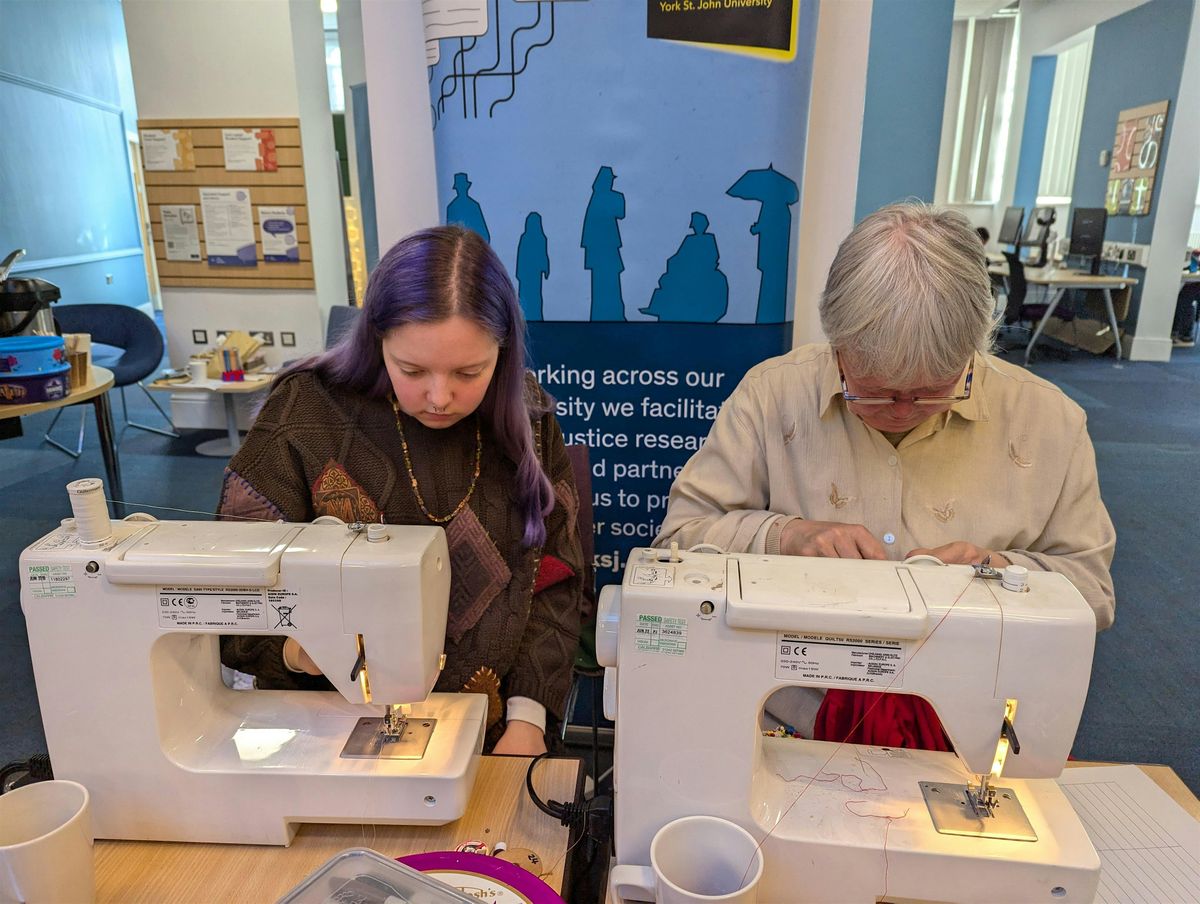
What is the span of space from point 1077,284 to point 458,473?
723 cm

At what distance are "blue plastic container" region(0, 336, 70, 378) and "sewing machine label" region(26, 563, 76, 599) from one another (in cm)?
232

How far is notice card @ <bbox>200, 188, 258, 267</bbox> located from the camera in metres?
4.69

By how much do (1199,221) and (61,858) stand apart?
10.3 metres

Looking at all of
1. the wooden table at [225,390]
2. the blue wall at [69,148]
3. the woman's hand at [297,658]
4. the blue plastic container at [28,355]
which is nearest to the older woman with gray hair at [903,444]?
the woman's hand at [297,658]

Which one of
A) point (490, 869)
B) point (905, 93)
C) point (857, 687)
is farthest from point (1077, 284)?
point (490, 869)

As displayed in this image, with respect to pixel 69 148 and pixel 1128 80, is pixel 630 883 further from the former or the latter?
pixel 69 148

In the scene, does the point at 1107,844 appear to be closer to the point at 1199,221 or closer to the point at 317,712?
the point at 317,712

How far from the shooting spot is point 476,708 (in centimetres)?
104

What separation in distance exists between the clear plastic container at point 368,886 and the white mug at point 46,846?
22 centimetres

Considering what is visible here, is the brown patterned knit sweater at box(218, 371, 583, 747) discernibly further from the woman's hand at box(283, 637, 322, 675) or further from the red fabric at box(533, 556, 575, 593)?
the woman's hand at box(283, 637, 322, 675)

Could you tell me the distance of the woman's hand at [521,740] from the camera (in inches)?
48.1

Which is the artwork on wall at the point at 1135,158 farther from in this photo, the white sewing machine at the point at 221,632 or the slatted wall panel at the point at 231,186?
the white sewing machine at the point at 221,632

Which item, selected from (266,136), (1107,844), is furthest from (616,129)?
(266,136)

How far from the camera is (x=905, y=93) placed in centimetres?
250
